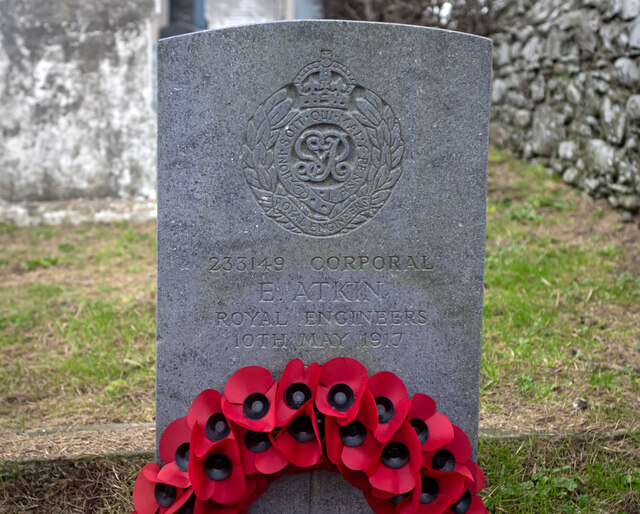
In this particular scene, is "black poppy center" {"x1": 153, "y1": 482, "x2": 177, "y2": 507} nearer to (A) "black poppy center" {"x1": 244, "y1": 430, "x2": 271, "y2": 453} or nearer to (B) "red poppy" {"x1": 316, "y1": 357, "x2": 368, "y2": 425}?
(A) "black poppy center" {"x1": 244, "y1": 430, "x2": 271, "y2": 453}

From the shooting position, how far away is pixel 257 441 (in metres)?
2.06

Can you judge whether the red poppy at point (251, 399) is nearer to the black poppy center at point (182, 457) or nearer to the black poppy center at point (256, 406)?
the black poppy center at point (256, 406)

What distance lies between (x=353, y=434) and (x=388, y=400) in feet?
0.55

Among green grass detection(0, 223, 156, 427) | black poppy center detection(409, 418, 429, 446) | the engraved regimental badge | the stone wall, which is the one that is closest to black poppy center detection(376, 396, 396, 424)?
black poppy center detection(409, 418, 429, 446)

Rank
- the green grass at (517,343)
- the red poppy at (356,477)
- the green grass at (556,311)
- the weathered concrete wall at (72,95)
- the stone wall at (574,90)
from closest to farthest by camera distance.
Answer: the red poppy at (356,477) < the green grass at (517,343) < the green grass at (556,311) < the stone wall at (574,90) < the weathered concrete wall at (72,95)

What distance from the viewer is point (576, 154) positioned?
605cm

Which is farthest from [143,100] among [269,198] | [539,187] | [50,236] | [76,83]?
[269,198]

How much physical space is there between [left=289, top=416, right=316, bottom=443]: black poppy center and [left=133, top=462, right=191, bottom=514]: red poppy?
1.26 ft

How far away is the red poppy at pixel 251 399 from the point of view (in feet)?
6.64

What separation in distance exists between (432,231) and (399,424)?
0.70m

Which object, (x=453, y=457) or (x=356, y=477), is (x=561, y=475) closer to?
(x=453, y=457)

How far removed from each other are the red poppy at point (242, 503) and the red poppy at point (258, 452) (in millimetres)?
54

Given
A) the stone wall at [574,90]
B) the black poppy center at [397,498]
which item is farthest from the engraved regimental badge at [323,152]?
the stone wall at [574,90]

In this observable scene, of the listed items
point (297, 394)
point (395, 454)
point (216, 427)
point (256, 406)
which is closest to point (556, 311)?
point (395, 454)
